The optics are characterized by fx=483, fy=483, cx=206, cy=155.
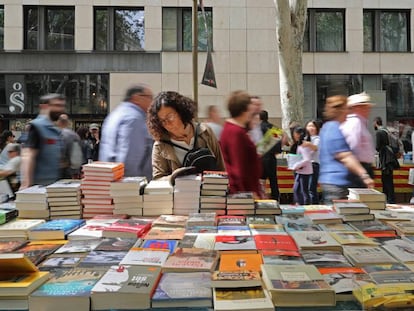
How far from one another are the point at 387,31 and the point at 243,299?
69.0 feet

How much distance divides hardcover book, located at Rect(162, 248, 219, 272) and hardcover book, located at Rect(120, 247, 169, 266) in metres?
0.04

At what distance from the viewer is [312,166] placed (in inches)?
311

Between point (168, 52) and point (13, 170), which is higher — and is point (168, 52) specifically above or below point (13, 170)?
above

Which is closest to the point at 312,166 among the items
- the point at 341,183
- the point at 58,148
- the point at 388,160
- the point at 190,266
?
the point at 388,160

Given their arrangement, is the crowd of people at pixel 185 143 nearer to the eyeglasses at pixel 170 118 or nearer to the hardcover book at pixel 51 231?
the eyeglasses at pixel 170 118

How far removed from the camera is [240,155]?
4230 millimetres

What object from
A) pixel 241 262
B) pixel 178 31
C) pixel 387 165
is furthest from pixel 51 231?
pixel 178 31

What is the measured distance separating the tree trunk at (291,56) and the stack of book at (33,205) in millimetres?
9628

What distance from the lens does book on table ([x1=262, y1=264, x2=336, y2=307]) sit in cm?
185

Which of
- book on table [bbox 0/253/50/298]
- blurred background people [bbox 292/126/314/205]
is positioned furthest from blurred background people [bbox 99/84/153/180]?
blurred background people [bbox 292/126/314/205]

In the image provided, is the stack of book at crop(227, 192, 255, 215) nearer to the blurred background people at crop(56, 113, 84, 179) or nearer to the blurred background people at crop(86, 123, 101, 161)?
the blurred background people at crop(56, 113, 84, 179)

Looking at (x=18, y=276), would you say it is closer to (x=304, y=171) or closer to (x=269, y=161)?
(x=269, y=161)

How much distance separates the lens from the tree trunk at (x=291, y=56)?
486 inches

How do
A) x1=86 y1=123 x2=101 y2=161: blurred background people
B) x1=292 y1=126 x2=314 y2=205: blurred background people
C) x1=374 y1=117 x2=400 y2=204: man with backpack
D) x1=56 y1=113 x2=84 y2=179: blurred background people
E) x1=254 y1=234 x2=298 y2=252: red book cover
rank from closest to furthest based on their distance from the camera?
1. x1=254 y1=234 x2=298 y2=252: red book cover
2. x1=56 y1=113 x2=84 y2=179: blurred background people
3. x1=292 y1=126 x2=314 y2=205: blurred background people
4. x1=374 y1=117 x2=400 y2=204: man with backpack
5. x1=86 y1=123 x2=101 y2=161: blurred background people
